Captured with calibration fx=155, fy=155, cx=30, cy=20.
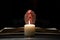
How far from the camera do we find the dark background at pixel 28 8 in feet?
3.97

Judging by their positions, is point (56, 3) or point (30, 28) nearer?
point (30, 28)

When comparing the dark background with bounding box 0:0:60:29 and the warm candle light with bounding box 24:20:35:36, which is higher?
the dark background with bounding box 0:0:60:29

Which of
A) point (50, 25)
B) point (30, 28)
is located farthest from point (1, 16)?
point (30, 28)

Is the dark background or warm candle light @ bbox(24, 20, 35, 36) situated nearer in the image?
warm candle light @ bbox(24, 20, 35, 36)

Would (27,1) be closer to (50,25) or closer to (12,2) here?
(12,2)

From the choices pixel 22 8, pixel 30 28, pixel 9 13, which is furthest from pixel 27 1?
pixel 30 28

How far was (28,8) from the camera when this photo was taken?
122 centimetres

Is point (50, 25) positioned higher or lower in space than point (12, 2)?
lower

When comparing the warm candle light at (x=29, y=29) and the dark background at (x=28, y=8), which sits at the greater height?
the dark background at (x=28, y=8)

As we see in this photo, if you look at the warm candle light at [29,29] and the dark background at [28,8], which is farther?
the dark background at [28,8]

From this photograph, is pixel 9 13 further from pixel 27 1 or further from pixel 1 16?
pixel 27 1

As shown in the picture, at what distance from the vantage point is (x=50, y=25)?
122 centimetres

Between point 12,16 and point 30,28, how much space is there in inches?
22.0

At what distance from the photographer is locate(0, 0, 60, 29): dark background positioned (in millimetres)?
1209
